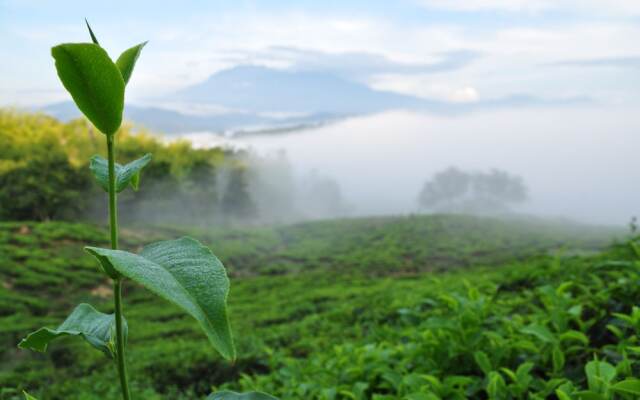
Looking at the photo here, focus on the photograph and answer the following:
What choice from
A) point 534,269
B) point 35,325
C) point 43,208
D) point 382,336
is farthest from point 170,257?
point 43,208

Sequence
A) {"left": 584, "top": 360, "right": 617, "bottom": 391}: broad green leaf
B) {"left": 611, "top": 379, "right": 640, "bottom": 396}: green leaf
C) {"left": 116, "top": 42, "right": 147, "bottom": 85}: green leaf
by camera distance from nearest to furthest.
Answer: {"left": 116, "top": 42, "right": 147, "bottom": 85}: green leaf < {"left": 611, "top": 379, "right": 640, "bottom": 396}: green leaf < {"left": 584, "top": 360, "right": 617, "bottom": 391}: broad green leaf

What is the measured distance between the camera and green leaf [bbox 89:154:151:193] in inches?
32.8

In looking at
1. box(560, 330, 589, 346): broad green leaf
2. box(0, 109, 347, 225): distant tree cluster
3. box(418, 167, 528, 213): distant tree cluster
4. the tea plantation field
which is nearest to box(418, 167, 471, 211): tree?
box(418, 167, 528, 213): distant tree cluster

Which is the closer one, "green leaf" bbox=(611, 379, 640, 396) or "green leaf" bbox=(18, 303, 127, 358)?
"green leaf" bbox=(18, 303, 127, 358)

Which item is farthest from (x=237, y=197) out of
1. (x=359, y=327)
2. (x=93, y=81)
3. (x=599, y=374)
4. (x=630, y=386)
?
(x=93, y=81)

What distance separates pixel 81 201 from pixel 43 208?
1158mm

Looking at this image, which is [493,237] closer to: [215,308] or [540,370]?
[540,370]

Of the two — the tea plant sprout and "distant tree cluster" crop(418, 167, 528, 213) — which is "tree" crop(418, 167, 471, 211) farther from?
the tea plant sprout

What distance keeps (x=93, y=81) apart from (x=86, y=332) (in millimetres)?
394

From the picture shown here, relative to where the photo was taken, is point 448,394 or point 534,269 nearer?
point 448,394

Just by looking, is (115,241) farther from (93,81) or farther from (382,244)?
(382,244)

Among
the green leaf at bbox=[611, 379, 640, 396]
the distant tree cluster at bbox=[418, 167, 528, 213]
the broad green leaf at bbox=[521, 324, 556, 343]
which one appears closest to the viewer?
the green leaf at bbox=[611, 379, 640, 396]

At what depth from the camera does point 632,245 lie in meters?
2.45

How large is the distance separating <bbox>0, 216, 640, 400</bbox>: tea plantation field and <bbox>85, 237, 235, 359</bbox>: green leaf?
34.9 inches
